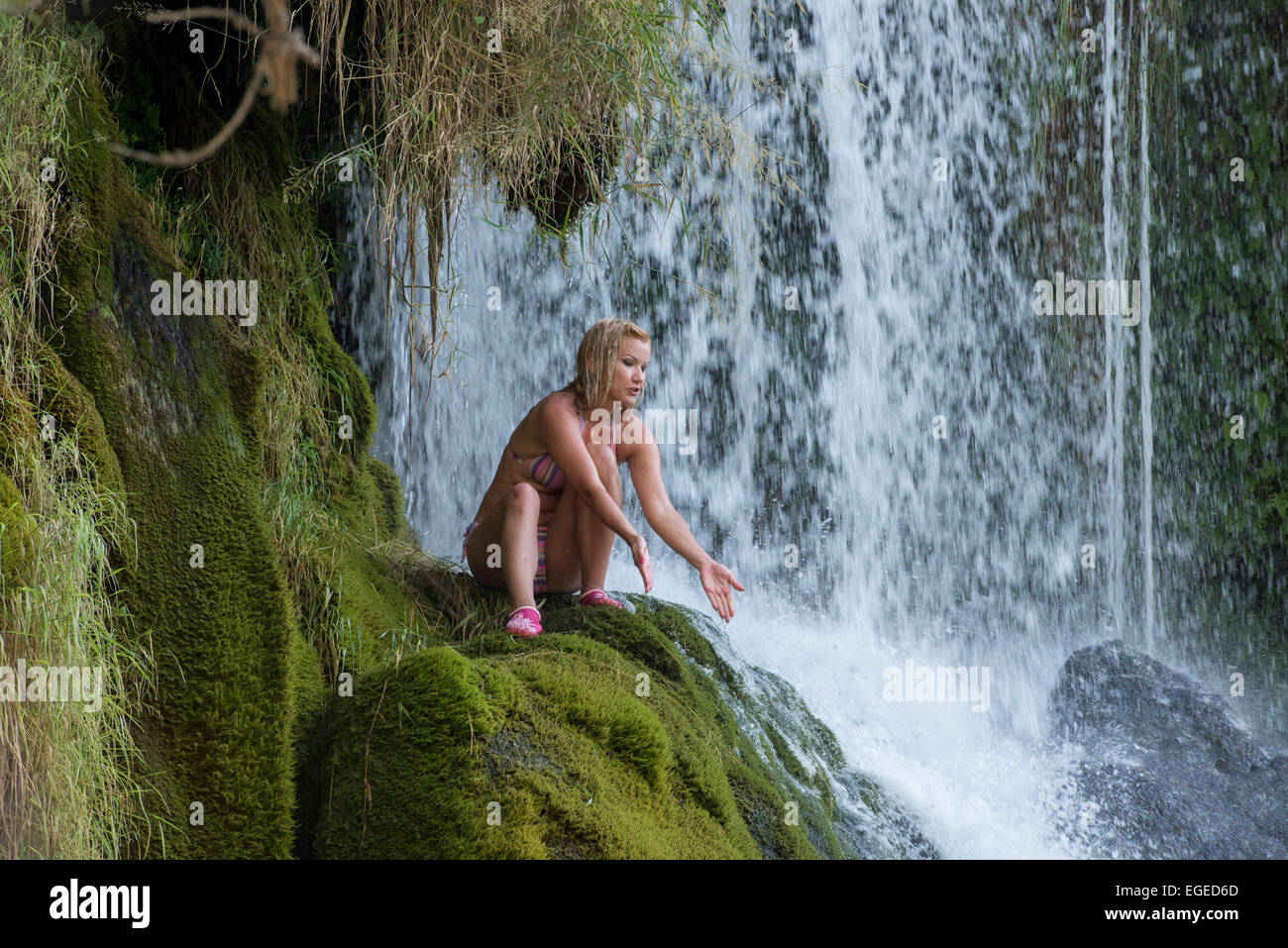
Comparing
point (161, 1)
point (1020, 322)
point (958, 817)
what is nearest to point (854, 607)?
point (1020, 322)

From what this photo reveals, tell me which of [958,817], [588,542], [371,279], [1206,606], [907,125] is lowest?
[958,817]

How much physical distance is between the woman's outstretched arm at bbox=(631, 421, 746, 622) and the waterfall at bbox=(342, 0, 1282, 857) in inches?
115

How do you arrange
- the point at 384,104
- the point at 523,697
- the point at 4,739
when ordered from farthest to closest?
the point at 384,104
the point at 523,697
the point at 4,739

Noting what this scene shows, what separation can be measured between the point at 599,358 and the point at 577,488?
455 mm

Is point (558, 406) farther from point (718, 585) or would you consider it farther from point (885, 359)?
point (885, 359)

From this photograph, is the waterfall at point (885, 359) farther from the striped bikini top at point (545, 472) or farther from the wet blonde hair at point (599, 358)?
the wet blonde hair at point (599, 358)

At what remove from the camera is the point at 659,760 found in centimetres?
294

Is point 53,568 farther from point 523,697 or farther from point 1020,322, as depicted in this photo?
point 1020,322

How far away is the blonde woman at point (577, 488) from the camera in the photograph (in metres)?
3.53

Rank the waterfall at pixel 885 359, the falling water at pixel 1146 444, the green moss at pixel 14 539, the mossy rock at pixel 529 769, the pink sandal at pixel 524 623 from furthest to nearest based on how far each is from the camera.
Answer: the falling water at pixel 1146 444
the waterfall at pixel 885 359
the pink sandal at pixel 524 623
the mossy rock at pixel 529 769
the green moss at pixel 14 539

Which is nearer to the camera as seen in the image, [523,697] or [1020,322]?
[523,697]

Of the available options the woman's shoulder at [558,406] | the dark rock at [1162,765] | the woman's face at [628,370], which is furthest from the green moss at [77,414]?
the dark rock at [1162,765]

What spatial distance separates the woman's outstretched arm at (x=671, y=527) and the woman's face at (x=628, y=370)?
14 cm

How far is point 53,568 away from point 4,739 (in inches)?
15.3
